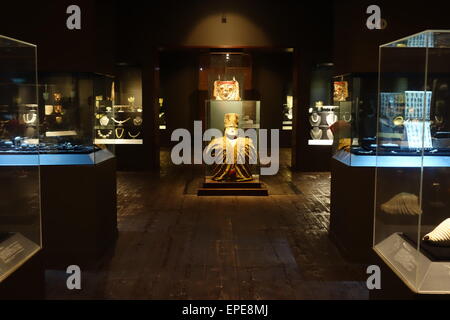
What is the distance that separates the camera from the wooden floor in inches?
166

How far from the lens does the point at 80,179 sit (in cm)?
486

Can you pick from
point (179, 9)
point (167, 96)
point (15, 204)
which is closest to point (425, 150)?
point (15, 204)

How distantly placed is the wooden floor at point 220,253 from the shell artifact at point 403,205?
1.37 meters

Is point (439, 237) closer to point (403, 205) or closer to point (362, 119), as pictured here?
point (403, 205)

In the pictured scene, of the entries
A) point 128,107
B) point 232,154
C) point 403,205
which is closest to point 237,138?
point 232,154

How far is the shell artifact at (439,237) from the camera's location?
8.25 feet

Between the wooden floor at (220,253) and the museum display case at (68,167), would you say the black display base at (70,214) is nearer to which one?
the museum display case at (68,167)

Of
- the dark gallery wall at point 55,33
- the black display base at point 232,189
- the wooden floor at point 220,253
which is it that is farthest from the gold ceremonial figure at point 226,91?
the dark gallery wall at point 55,33

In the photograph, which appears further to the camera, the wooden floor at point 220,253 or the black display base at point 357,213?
the black display base at point 357,213

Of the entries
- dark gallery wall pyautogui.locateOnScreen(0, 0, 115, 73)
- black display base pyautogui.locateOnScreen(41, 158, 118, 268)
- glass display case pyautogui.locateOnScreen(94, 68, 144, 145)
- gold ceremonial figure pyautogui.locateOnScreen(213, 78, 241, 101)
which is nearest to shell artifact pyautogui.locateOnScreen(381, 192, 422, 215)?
black display base pyautogui.locateOnScreen(41, 158, 118, 268)

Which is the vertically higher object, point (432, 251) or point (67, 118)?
point (67, 118)

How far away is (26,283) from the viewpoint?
9.21 feet

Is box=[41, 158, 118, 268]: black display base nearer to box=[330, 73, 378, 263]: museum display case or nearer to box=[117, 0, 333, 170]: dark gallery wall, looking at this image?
box=[330, 73, 378, 263]: museum display case

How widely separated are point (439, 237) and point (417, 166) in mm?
366
